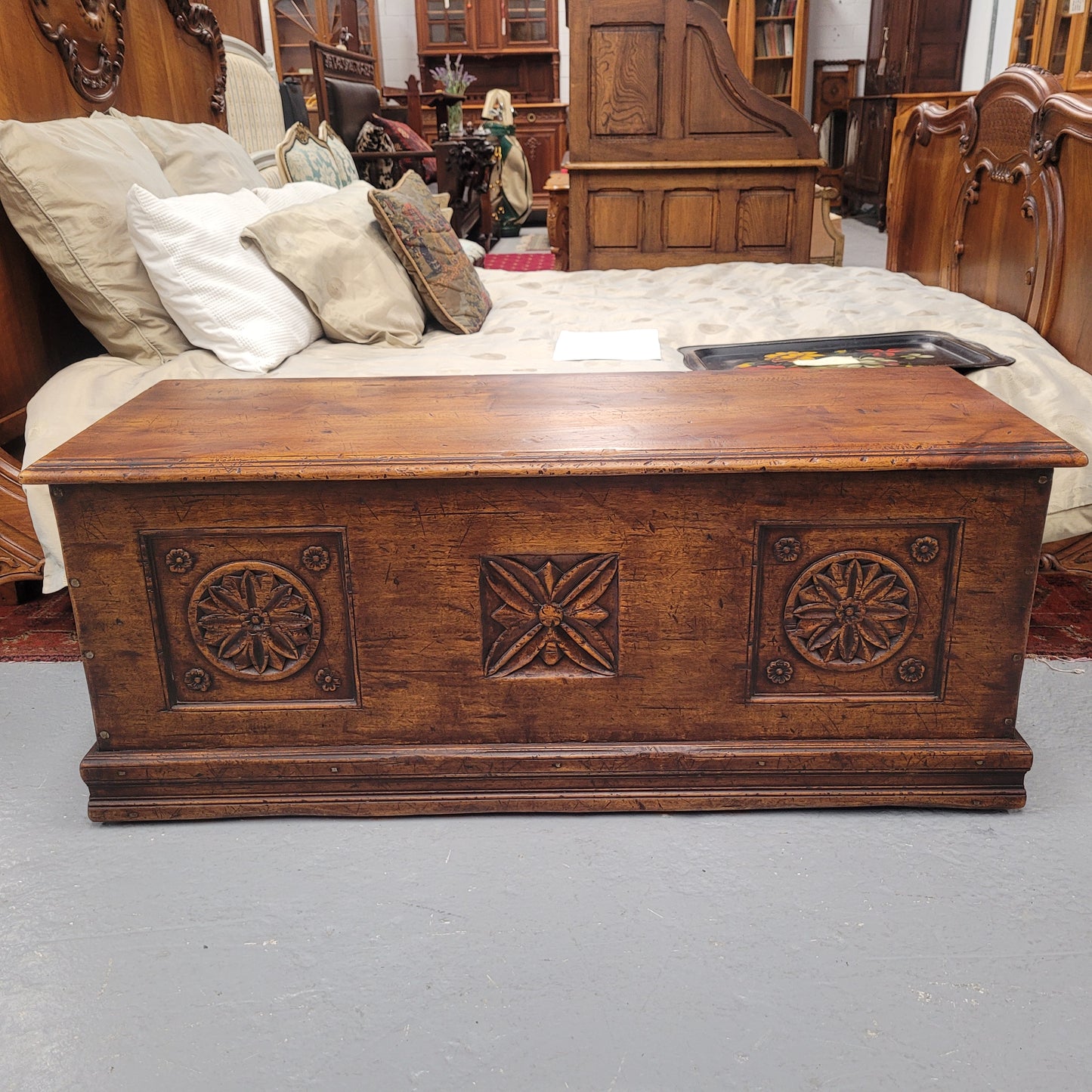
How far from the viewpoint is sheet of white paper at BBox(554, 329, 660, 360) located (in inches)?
86.5

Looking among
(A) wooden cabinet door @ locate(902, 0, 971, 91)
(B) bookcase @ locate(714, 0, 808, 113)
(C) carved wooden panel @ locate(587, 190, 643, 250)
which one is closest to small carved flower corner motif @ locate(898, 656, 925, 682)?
(C) carved wooden panel @ locate(587, 190, 643, 250)

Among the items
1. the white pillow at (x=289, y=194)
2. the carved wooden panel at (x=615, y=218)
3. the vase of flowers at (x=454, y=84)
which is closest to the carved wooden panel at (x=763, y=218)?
the carved wooden panel at (x=615, y=218)

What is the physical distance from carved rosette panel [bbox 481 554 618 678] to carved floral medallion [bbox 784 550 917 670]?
0.89ft

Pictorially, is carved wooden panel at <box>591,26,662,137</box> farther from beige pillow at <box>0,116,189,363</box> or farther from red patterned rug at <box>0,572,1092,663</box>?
red patterned rug at <box>0,572,1092,663</box>

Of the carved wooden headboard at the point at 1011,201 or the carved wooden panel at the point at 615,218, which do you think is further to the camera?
the carved wooden panel at the point at 615,218

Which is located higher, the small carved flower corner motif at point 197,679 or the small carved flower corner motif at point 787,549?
the small carved flower corner motif at point 787,549

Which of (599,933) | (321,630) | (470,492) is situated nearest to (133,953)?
(321,630)

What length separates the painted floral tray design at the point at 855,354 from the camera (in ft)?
6.75

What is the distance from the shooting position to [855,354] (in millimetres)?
2193

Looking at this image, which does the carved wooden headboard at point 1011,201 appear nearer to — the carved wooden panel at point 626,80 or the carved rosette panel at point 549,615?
the carved wooden panel at point 626,80

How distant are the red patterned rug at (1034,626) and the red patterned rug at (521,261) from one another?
170 inches

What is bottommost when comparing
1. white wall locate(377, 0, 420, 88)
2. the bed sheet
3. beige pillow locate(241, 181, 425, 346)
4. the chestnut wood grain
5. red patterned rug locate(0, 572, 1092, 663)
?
red patterned rug locate(0, 572, 1092, 663)

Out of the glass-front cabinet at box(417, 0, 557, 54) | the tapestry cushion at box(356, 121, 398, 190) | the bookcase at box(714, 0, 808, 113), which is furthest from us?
the glass-front cabinet at box(417, 0, 557, 54)

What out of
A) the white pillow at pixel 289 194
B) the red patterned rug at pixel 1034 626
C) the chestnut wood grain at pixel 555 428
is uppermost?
the white pillow at pixel 289 194
